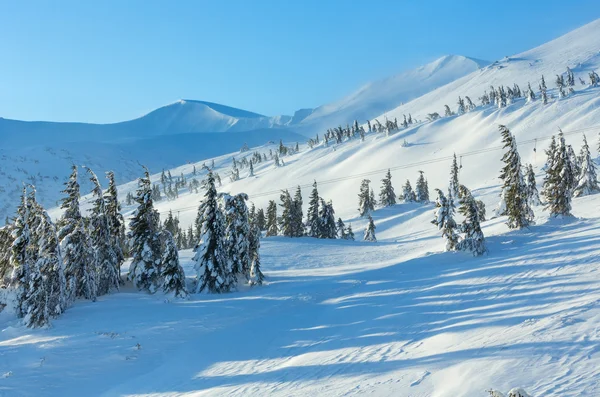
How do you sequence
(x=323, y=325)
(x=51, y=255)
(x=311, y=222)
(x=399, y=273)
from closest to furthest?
1. (x=323, y=325)
2. (x=51, y=255)
3. (x=399, y=273)
4. (x=311, y=222)

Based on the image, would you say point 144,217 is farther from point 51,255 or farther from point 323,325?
point 323,325

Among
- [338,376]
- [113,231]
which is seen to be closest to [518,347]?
[338,376]

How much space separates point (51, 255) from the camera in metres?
22.5

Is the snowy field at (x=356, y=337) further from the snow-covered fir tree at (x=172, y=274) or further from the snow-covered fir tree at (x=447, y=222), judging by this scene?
the snow-covered fir tree at (x=447, y=222)

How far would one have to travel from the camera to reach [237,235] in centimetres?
3247

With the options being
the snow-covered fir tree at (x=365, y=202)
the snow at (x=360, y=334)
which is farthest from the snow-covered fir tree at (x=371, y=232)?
the snow at (x=360, y=334)

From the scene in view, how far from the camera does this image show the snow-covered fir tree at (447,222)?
31594 millimetres

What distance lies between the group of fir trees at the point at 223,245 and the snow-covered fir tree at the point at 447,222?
1486 centimetres

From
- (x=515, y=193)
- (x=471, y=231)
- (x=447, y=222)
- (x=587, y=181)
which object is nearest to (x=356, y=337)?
(x=471, y=231)

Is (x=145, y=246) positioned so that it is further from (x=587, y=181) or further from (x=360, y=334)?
(x=587, y=181)

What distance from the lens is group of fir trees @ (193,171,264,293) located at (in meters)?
29.8

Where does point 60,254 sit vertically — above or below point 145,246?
above

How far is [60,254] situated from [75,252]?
3.14m

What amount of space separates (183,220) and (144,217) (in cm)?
14333
